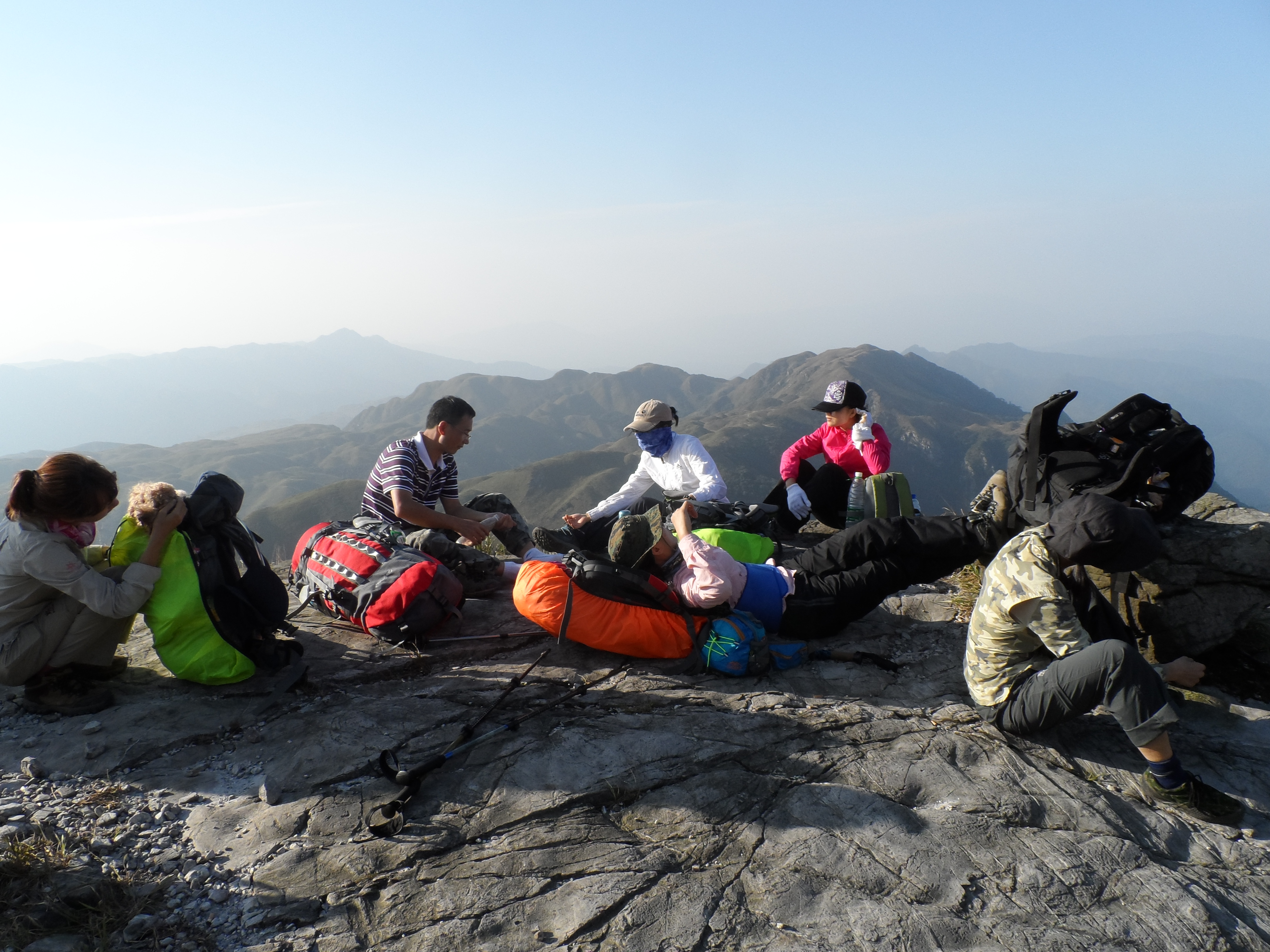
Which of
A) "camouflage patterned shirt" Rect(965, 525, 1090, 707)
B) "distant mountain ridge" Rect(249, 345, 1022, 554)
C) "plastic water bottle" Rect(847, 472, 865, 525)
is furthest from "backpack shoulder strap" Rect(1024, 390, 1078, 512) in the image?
"distant mountain ridge" Rect(249, 345, 1022, 554)

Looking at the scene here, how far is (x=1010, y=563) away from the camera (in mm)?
4844

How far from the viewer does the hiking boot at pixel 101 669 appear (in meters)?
5.58

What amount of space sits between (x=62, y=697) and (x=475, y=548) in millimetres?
4030

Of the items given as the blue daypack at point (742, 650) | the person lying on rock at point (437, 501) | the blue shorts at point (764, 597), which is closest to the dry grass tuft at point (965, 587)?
the blue shorts at point (764, 597)

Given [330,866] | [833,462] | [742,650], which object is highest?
[833,462]

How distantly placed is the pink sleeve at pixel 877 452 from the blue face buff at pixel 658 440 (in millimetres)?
2618

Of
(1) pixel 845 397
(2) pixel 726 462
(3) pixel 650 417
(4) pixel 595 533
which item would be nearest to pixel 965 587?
(1) pixel 845 397

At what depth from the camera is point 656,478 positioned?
9.14m

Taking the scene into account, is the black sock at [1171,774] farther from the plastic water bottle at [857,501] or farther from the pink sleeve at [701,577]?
the plastic water bottle at [857,501]

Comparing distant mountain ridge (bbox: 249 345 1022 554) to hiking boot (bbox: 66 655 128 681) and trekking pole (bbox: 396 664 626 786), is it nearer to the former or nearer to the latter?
trekking pole (bbox: 396 664 626 786)

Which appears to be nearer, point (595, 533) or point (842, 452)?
point (595, 533)

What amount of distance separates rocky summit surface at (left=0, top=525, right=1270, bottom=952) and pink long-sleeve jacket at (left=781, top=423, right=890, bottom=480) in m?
4.00

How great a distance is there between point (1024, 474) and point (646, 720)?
415 cm

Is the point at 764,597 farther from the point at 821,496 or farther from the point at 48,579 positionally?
the point at 48,579
